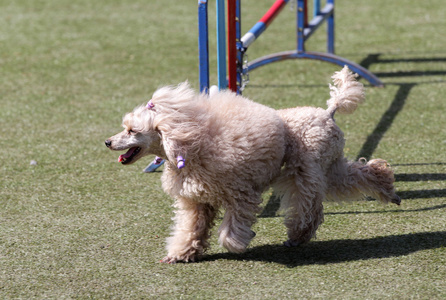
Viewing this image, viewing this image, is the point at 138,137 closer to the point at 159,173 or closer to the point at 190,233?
the point at 190,233

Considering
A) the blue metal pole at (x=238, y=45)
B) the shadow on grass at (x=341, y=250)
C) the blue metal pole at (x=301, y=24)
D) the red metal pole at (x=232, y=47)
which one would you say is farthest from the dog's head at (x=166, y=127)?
the blue metal pole at (x=301, y=24)

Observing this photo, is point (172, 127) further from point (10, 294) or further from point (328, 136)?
point (10, 294)

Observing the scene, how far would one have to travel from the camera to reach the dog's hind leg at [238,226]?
112 inches

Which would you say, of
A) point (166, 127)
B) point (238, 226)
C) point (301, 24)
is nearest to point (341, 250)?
point (238, 226)

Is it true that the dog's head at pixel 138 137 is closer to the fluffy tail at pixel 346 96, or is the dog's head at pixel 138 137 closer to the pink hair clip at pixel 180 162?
the pink hair clip at pixel 180 162

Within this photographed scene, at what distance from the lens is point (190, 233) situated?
296cm

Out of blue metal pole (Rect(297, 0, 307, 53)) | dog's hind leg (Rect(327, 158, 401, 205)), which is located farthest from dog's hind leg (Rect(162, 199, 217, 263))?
blue metal pole (Rect(297, 0, 307, 53))

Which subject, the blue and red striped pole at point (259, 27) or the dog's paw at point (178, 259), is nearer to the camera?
the dog's paw at point (178, 259)

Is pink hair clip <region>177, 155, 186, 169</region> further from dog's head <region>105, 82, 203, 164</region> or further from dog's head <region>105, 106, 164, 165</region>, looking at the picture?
dog's head <region>105, 106, 164, 165</region>

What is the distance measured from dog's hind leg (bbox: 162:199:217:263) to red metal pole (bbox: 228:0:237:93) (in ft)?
3.03

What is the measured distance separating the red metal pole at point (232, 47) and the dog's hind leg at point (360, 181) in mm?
838

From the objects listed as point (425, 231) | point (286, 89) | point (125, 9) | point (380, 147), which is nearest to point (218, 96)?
point (425, 231)

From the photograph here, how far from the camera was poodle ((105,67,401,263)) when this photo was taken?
9.27 feet

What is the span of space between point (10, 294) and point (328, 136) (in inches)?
59.5
